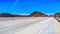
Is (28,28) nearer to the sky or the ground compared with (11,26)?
nearer to the ground

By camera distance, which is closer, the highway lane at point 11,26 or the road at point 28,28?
the road at point 28,28

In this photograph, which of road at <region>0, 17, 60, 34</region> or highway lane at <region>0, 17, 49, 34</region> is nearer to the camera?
road at <region>0, 17, 60, 34</region>

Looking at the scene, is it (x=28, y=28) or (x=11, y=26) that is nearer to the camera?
(x=28, y=28)
